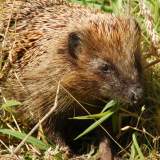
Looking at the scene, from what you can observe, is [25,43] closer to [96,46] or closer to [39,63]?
[39,63]

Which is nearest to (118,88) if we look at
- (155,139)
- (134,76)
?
(134,76)

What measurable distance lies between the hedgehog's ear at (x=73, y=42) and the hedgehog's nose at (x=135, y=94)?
0.56 m

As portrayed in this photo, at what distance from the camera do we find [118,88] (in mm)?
4508

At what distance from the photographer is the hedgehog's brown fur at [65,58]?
180 inches

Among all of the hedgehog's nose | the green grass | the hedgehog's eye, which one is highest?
the hedgehog's eye

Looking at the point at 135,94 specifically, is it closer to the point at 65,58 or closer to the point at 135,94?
the point at 135,94

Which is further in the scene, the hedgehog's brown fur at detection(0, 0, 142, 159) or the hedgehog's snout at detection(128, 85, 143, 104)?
the hedgehog's brown fur at detection(0, 0, 142, 159)

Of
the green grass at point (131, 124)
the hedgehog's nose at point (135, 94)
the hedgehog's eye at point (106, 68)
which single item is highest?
the hedgehog's eye at point (106, 68)

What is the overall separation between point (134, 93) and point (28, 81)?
960 millimetres

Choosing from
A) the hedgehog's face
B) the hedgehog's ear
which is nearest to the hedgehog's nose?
the hedgehog's face

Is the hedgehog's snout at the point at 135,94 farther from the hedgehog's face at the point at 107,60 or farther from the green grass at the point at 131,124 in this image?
the green grass at the point at 131,124

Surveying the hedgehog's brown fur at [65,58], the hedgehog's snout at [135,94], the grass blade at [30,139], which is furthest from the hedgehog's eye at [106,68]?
the grass blade at [30,139]

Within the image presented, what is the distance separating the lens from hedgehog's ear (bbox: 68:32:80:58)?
474 cm

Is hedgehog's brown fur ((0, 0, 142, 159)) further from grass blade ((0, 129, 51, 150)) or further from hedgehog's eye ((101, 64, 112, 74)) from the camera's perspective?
grass blade ((0, 129, 51, 150))
